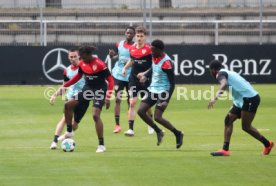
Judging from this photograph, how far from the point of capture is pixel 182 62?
34.6 meters

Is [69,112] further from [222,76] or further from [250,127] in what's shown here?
[250,127]

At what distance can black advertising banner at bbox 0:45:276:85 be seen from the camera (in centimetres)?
3372

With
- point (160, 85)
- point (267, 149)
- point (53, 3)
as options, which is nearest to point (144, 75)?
point (160, 85)

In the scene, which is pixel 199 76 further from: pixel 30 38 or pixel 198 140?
pixel 198 140

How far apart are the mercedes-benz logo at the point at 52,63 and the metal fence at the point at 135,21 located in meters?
0.61

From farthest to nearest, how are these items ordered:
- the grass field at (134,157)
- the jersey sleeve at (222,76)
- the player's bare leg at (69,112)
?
the player's bare leg at (69,112) → the jersey sleeve at (222,76) → the grass field at (134,157)

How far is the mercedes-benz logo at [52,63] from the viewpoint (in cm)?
3378

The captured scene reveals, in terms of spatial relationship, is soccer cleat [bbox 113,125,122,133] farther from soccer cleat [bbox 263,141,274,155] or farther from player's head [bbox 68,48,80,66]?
soccer cleat [bbox 263,141,274,155]

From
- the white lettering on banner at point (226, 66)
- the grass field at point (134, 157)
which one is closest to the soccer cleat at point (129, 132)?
the grass field at point (134, 157)

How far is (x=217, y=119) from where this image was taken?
23219 millimetres

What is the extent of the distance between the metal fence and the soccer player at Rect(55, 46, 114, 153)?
1776cm

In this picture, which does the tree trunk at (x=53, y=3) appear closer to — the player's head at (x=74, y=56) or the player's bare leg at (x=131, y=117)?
the player's bare leg at (x=131, y=117)

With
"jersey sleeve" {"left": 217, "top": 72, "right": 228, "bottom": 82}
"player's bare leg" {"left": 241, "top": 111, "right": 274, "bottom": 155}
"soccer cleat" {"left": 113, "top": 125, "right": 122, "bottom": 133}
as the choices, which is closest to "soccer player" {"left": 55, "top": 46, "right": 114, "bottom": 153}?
"jersey sleeve" {"left": 217, "top": 72, "right": 228, "bottom": 82}

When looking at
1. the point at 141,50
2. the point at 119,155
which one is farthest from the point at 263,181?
the point at 141,50
